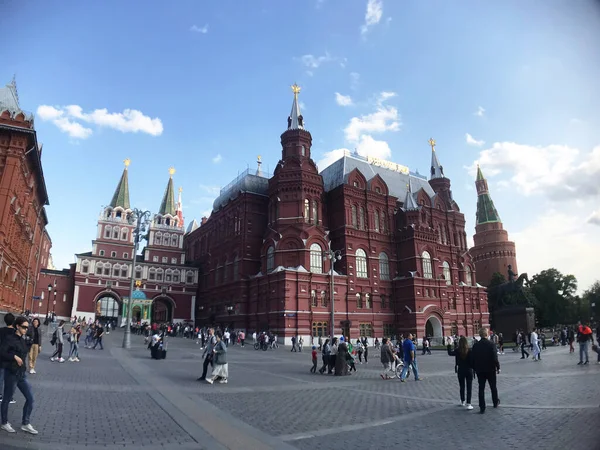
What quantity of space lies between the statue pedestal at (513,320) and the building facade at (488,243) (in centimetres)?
5920

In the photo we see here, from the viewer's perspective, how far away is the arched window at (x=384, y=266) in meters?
54.7

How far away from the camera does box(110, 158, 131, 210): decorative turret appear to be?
76312 millimetres

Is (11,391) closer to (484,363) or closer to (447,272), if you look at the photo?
(484,363)

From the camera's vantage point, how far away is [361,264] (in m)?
52.7

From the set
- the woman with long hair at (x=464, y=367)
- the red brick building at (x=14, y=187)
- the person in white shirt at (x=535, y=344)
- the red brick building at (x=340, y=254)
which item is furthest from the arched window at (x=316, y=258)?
the woman with long hair at (x=464, y=367)

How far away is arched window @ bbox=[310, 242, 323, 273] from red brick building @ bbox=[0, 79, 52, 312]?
30.1 m

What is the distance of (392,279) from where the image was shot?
54969 mm

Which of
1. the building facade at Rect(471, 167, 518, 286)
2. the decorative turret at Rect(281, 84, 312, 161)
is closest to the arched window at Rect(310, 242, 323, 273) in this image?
the decorative turret at Rect(281, 84, 312, 161)

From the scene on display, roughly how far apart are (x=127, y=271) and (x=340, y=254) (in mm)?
41729

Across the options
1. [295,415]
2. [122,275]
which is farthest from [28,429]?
[122,275]

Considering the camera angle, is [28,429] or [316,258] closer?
[28,429]

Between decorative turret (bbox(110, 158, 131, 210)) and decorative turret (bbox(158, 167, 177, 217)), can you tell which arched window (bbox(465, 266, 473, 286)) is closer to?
decorative turret (bbox(158, 167, 177, 217))

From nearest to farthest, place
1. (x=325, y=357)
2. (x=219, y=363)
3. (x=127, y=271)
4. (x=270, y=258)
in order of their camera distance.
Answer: (x=219, y=363)
(x=325, y=357)
(x=270, y=258)
(x=127, y=271)

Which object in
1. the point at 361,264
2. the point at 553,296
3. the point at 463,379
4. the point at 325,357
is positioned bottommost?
the point at 325,357
